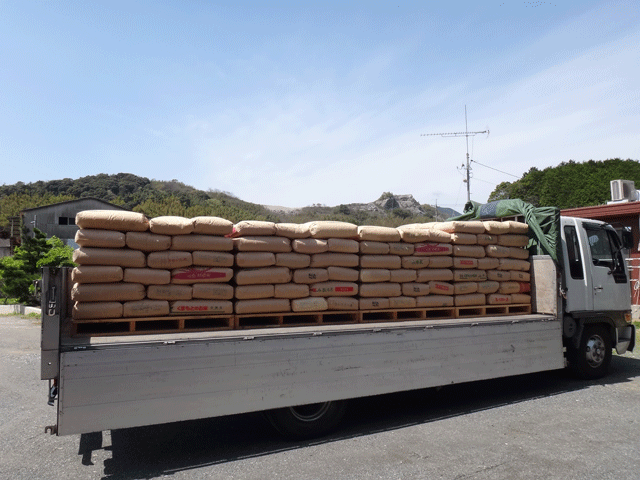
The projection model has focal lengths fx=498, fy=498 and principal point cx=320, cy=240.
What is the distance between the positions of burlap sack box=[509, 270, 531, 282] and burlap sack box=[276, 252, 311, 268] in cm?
317

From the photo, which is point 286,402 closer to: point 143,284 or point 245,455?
point 245,455

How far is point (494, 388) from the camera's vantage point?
731 cm

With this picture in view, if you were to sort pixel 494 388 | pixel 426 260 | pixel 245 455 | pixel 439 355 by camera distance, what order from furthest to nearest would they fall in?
pixel 494 388 < pixel 426 260 < pixel 439 355 < pixel 245 455

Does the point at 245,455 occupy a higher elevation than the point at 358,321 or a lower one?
lower

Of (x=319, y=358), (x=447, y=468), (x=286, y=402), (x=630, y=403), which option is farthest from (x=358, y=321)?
(x=630, y=403)

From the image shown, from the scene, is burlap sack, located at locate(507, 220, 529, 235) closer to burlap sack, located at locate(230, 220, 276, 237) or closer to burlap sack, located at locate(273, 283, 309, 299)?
burlap sack, located at locate(273, 283, 309, 299)

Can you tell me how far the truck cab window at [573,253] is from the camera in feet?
23.7

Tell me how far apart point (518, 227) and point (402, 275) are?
2168 mm

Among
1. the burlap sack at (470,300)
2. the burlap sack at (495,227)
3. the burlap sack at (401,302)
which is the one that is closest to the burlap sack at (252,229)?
the burlap sack at (401,302)

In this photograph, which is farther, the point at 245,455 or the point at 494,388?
the point at 494,388

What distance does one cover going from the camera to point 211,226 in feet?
16.1

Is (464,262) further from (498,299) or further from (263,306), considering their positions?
(263,306)

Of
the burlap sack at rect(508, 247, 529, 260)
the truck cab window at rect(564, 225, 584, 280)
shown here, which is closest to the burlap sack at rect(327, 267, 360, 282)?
the burlap sack at rect(508, 247, 529, 260)

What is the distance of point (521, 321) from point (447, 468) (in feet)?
9.04
